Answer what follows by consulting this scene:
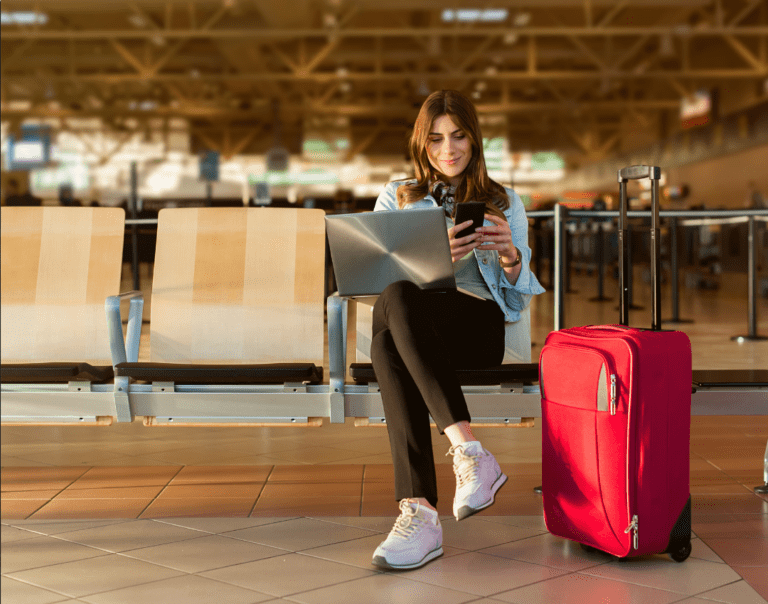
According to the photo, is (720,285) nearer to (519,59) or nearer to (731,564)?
(519,59)

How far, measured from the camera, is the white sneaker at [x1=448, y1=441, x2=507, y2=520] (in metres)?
1.84

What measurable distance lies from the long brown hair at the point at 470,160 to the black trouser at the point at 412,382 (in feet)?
1.23

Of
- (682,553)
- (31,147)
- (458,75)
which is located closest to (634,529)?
(682,553)

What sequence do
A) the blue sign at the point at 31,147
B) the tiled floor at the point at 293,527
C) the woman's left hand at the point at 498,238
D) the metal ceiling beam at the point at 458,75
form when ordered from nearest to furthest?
the tiled floor at the point at 293,527, the woman's left hand at the point at 498,238, the metal ceiling beam at the point at 458,75, the blue sign at the point at 31,147

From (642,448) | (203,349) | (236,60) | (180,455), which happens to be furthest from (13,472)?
(236,60)

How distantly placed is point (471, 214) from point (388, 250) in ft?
0.72

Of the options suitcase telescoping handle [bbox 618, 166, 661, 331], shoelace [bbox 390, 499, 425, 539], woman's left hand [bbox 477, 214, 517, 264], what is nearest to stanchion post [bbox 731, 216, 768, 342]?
suitcase telescoping handle [bbox 618, 166, 661, 331]

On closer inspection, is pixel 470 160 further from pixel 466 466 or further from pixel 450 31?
pixel 450 31

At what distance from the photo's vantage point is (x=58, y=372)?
83.8 inches

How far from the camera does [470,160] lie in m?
2.35

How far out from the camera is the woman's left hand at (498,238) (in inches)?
82.7

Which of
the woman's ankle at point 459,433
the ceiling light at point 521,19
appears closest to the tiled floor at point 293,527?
the woman's ankle at point 459,433

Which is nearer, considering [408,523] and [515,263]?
[408,523]

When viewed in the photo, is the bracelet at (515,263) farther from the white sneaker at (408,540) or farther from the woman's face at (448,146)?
the white sneaker at (408,540)
